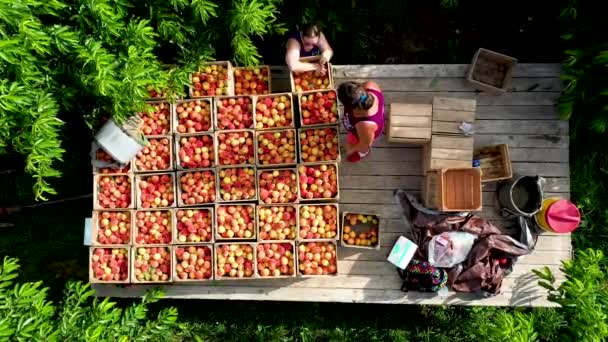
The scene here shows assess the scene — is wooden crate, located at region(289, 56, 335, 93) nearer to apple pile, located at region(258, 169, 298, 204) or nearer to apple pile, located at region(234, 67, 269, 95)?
apple pile, located at region(234, 67, 269, 95)

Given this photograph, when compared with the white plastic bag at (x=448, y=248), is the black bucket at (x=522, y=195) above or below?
above

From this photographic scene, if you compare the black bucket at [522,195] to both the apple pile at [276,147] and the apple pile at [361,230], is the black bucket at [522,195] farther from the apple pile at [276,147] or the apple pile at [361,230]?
the apple pile at [276,147]

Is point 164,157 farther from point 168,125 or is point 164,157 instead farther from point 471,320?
point 471,320

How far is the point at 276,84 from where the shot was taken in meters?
5.94

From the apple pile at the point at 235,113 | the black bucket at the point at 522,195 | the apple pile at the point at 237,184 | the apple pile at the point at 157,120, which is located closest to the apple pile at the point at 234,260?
the apple pile at the point at 237,184

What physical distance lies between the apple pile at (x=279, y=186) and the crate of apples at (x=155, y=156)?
109 cm

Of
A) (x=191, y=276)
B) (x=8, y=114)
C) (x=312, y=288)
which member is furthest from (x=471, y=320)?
(x=8, y=114)

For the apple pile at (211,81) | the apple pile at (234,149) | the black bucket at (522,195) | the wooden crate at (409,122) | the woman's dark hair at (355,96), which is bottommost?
the black bucket at (522,195)

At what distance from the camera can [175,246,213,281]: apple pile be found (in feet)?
17.4

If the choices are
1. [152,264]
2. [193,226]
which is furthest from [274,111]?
[152,264]

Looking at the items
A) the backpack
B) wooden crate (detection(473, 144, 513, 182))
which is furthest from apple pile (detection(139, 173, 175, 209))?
wooden crate (detection(473, 144, 513, 182))

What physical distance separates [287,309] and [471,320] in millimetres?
2339

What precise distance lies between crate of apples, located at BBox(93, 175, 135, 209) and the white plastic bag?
11.3 feet

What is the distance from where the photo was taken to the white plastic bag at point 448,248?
534cm
